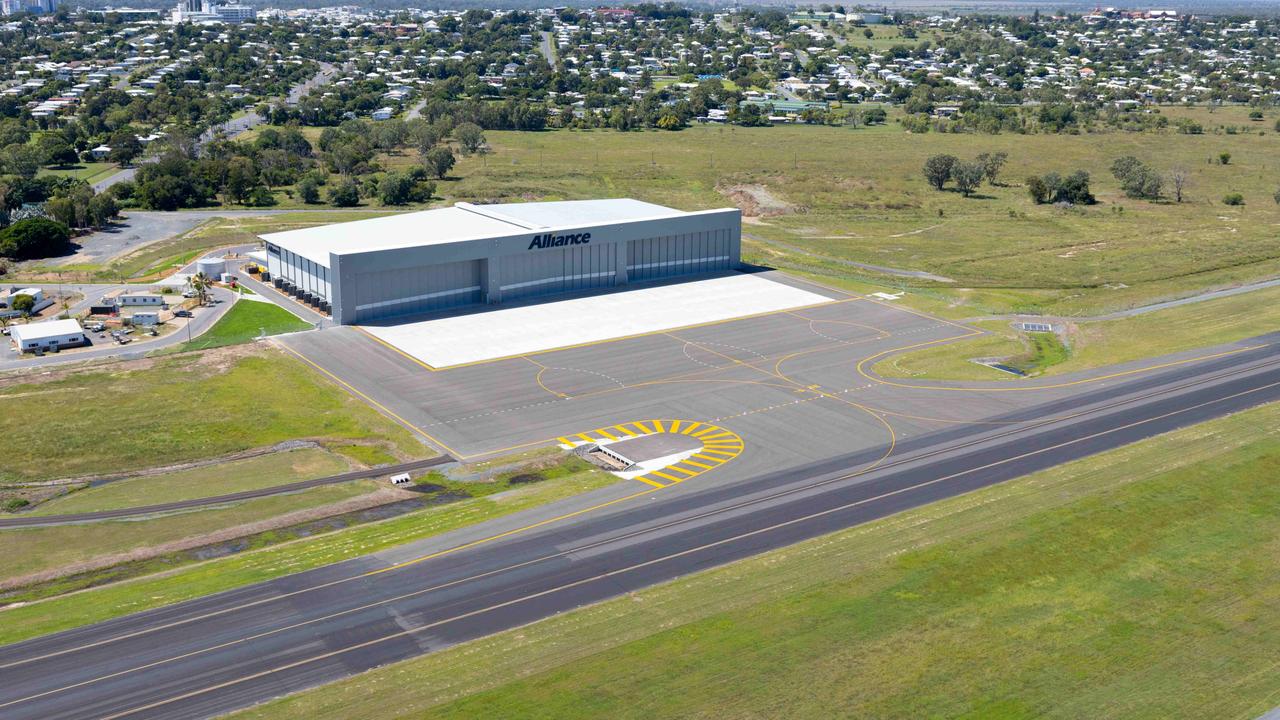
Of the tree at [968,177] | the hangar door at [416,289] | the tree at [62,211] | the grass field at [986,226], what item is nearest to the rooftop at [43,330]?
the hangar door at [416,289]

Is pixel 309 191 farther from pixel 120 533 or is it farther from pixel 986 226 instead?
pixel 120 533

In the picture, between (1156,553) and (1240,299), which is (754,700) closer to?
(1156,553)

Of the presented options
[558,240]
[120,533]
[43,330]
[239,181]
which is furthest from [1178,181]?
[120,533]

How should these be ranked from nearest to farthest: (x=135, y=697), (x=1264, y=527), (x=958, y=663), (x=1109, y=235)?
1. (x=135, y=697)
2. (x=958, y=663)
3. (x=1264, y=527)
4. (x=1109, y=235)

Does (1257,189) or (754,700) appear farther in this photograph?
(1257,189)

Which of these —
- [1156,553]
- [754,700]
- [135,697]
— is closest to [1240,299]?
[1156,553]


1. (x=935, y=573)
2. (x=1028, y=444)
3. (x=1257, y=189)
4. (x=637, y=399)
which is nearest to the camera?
(x=935, y=573)
